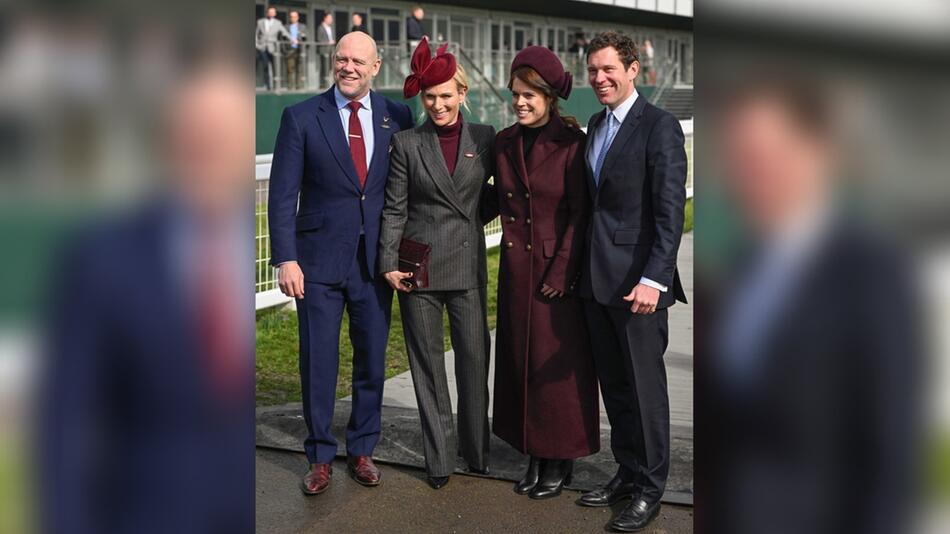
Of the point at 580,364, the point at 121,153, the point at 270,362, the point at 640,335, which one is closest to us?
the point at 121,153

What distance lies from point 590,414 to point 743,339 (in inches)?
132

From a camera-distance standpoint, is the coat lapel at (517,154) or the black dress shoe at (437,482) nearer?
the coat lapel at (517,154)

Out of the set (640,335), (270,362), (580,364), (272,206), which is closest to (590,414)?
(580,364)

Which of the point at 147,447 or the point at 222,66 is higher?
the point at 222,66

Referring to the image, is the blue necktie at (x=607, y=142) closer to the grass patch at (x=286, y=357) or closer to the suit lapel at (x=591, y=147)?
the suit lapel at (x=591, y=147)

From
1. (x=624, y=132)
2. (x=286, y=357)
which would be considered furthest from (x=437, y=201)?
(x=286, y=357)

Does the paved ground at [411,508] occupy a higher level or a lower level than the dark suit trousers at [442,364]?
lower

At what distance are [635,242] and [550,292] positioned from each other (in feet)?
1.50

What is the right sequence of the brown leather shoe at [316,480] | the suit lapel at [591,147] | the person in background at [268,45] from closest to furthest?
the suit lapel at [591,147] < the brown leather shoe at [316,480] < the person in background at [268,45]

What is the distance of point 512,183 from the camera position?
4.48 meters

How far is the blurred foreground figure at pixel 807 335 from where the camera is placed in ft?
4.01

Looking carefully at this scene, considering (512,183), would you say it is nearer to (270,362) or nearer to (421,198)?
(421,198)

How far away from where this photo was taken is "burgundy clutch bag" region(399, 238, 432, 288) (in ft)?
15.2

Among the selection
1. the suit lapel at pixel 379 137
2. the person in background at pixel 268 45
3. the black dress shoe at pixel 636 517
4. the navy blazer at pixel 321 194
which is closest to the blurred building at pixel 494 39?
the person in background at pixel 268 45
